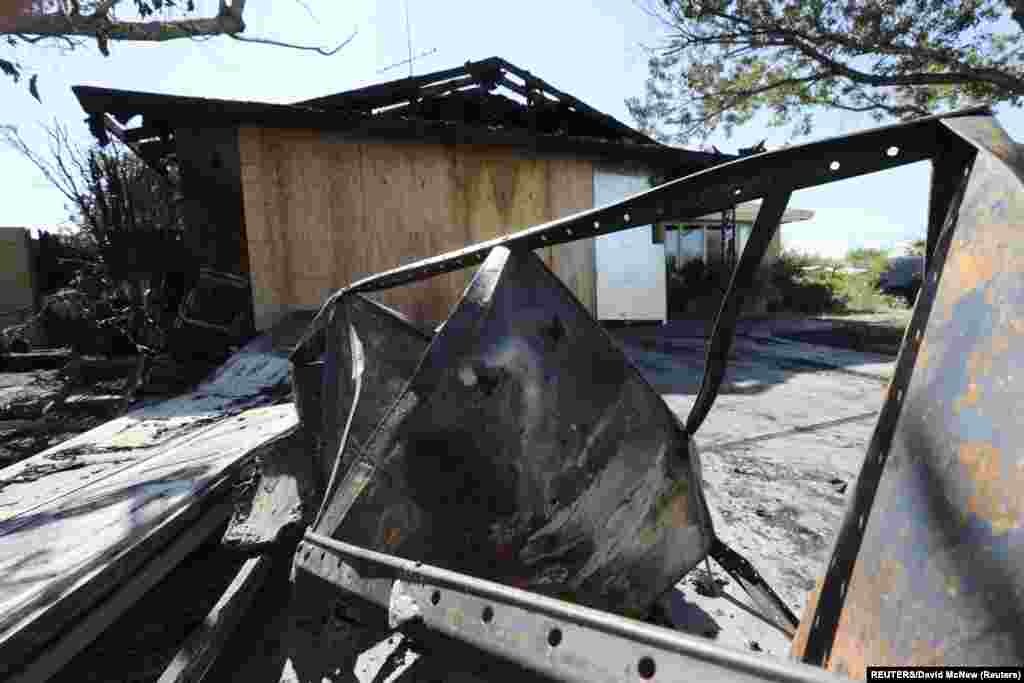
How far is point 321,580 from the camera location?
3.44 ft

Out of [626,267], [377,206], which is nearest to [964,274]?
[377,206]

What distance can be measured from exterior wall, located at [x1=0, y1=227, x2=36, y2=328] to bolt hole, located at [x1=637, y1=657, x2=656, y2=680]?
46.3 feet

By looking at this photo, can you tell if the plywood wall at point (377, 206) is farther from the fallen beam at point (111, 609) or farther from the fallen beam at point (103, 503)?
the fallen beam at point (111, 609)

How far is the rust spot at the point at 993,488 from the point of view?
0.56 metres

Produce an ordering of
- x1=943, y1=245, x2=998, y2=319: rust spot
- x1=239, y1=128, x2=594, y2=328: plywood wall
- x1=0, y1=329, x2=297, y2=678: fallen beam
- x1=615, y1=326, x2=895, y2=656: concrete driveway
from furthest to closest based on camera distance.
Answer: x1=239, y1=128, x2=594, y2=328: plywood wall
x1=615, y1=326, x2=895, y2=656: concrete driveway
x1=0, y1=329, x2=297, y2=678: fallen beam
x1=943, y1=245, x2=998, y2=319: rust spot

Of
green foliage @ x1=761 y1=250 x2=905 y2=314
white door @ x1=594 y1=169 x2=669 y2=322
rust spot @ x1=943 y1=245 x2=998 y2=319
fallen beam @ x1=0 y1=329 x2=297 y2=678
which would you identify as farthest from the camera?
green foliage @ x1=761 y1=250 x2=905 y2=314

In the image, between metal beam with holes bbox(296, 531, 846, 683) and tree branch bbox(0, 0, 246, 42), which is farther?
tree branch bbox(0, 0, 246, 42)

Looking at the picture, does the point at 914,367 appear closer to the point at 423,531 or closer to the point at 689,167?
the point at 423,531

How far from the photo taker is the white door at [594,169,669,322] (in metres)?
8.90

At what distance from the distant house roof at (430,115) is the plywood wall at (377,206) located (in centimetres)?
28

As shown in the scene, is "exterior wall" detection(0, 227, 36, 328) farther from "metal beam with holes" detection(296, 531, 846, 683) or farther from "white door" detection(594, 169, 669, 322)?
"metal beam with holes" detection(296, 531, 846, 683)

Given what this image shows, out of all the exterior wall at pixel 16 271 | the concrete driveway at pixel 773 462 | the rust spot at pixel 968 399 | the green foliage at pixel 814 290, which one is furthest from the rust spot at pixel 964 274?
the green foliage at pixel 814 290

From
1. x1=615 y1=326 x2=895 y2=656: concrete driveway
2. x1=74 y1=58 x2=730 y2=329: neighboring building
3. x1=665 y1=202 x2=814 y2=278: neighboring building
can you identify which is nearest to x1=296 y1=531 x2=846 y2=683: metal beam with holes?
x1=615 y1=326 x2=895 y2=656: concrete driveway

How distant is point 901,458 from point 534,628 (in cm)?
61
